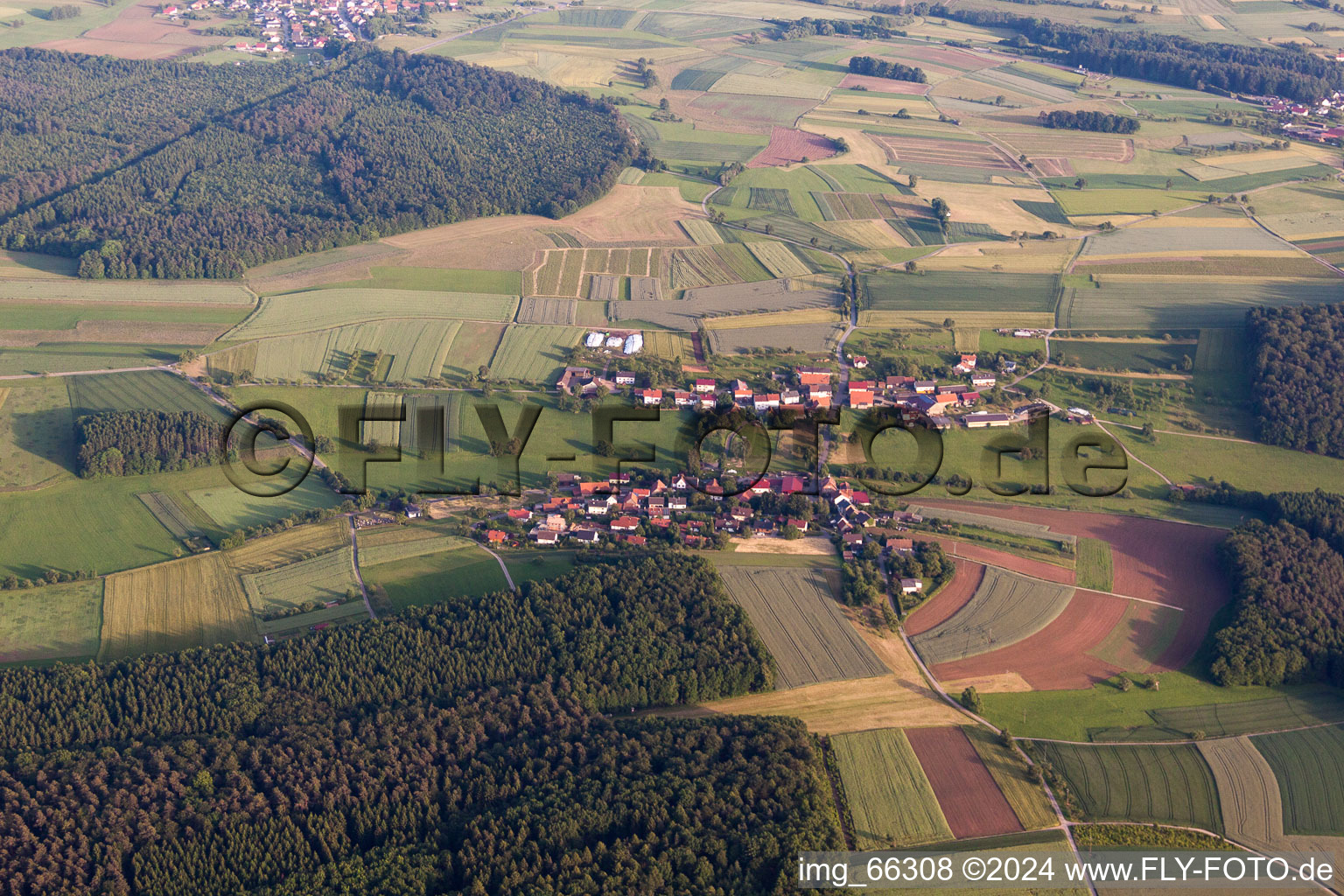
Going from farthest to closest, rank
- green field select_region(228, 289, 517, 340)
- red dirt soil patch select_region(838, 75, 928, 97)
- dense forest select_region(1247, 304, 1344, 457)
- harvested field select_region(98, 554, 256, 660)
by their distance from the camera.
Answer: red dirt soil patch select_region(838, 75, 928, 97) < green field select_region(228, 289, 517, 340) < dense forest select_region(1247, 304, 1344, 457) < harvested field select_region(98, 554, 256, 660)

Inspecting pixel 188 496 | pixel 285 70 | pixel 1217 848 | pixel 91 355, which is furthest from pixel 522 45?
pixel 1217 848

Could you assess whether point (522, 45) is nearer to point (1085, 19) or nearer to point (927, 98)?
point (927, 98)

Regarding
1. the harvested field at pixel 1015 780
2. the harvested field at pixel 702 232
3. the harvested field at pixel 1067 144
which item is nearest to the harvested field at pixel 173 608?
the harvested field at pixel 1015 780

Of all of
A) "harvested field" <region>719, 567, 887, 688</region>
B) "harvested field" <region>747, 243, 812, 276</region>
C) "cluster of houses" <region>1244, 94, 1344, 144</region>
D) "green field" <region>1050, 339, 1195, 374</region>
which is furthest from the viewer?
"cluster of houses" <region>1244, 94, 1344, 144</region>

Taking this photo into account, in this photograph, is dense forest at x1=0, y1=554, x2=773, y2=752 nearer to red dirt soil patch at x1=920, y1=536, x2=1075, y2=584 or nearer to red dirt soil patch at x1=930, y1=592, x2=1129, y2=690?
red dirt soil patch at x1=930, y1=592, x2=1129, y2=690

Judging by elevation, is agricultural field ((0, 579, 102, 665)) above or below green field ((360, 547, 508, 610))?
below

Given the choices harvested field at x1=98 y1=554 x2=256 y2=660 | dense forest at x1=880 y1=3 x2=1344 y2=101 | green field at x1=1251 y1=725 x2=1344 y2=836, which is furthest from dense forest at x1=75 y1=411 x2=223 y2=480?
dense forest at x1=880 y1=3 x2=1344 y2=101

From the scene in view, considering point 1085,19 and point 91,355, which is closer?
point 91,355
